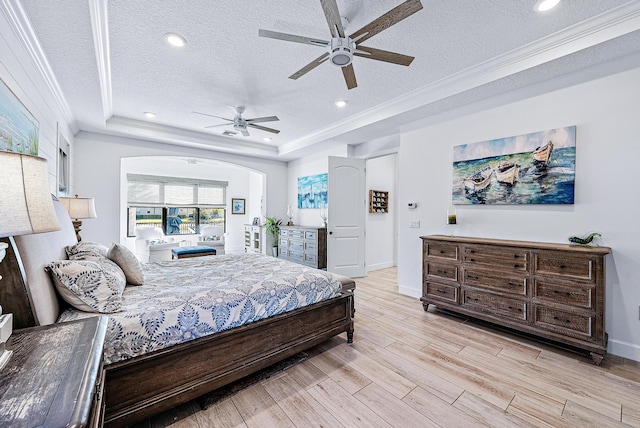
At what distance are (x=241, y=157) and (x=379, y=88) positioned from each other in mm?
3791

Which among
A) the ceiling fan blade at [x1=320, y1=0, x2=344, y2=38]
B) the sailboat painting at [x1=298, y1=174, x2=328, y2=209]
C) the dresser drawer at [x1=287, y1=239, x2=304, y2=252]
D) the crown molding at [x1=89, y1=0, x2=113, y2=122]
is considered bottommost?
the dresser drawer at [x1=287, y1=239, x2=304, y2=252]

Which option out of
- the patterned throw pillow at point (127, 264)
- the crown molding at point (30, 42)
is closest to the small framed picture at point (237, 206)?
the crown molding at point (30, 42)

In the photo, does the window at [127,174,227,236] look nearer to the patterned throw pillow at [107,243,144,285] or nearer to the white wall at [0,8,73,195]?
the white wall at [0,8,73,195]

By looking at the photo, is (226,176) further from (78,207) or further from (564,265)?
(564,265)

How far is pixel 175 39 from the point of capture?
94.3 inches

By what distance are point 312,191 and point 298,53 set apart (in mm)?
3702

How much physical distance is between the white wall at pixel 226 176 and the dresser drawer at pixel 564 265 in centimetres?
645

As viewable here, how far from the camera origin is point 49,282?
1.51 meters

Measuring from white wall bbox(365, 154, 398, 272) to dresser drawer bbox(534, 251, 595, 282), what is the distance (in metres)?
3.33

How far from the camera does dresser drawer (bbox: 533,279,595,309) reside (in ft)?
7.61

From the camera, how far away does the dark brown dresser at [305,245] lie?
537 cm

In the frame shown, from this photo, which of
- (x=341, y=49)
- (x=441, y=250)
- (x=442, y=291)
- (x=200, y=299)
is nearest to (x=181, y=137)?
(x=341, y=49)

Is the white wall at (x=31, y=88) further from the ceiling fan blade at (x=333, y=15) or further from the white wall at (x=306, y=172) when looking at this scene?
the white wall at (x=306, y=172)

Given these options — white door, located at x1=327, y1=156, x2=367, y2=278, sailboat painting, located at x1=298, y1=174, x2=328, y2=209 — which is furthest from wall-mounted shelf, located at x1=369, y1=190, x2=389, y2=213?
sailboat painting, located at x1=298, y1=174, x2=328, y2=209
